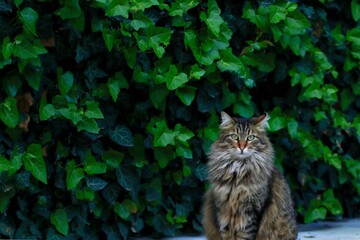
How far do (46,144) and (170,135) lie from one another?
79 cm

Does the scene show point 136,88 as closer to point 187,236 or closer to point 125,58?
point 125,58

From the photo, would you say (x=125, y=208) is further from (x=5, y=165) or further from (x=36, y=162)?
(x=5, y=165)

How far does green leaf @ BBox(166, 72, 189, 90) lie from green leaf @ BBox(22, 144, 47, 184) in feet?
2.95

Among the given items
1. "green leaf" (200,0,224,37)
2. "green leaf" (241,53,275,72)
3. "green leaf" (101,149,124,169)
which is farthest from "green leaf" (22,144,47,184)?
"green leaf" (241,53,275,72)

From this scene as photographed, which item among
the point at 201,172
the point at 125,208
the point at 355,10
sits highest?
the point at 355,10

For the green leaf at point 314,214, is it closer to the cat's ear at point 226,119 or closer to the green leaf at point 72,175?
the cat's ear at point 226,119

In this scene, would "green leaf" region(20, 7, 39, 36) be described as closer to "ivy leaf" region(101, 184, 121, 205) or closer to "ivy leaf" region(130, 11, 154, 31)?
"ivy leaf" region(130, 11, 154, 31)

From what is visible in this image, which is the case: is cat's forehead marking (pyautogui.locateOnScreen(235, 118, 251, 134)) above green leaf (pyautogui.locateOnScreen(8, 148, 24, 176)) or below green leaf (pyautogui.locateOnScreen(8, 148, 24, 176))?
above

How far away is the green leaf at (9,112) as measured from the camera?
17.0 feet

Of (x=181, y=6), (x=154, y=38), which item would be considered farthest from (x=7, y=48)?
(x=181, y=6)

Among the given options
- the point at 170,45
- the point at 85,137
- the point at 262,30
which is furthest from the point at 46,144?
the point at 262,30

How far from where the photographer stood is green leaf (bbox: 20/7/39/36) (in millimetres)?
5047

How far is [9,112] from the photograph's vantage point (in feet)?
17.1

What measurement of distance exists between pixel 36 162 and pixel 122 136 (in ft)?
2.06
